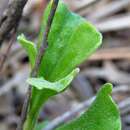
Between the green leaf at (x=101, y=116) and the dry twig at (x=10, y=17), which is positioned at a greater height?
the dry twig at (x=10, y=17)

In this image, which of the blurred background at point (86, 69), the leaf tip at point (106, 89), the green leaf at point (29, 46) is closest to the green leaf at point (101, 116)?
the leaf tip at point (106, 89)

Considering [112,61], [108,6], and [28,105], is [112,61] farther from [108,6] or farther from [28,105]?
[28,105]

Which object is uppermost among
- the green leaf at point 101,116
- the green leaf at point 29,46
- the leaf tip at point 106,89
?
the green leaf at point 29,46

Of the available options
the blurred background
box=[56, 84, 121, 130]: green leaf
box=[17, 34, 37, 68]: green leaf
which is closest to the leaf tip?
box=[56, 84, 121, 130]: green leaf

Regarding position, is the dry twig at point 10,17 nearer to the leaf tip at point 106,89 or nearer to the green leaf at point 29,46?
the green leaf at point 29,46

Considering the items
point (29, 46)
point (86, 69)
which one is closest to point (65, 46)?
point (29, 46)

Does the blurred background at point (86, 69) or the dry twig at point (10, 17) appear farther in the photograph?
the blurred background at point (86, 69)

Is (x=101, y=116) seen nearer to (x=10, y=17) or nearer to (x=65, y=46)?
(x=65, y=46)
